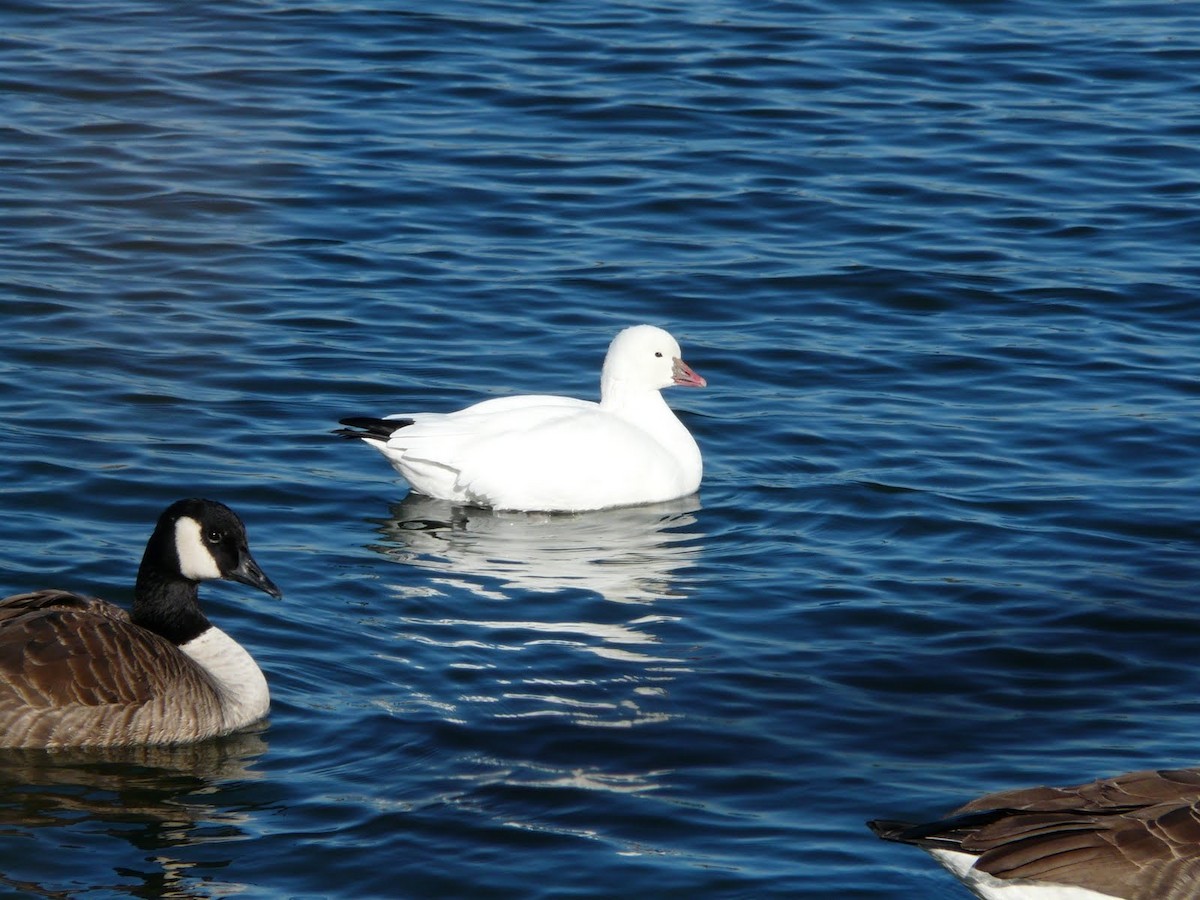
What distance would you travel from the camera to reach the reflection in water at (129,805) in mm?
6879

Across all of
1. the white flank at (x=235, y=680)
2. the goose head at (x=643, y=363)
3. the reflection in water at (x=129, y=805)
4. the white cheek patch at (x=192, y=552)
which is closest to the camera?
the reflection in water at (x=129, y=805)

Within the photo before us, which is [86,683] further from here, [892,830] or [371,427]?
[892,830]

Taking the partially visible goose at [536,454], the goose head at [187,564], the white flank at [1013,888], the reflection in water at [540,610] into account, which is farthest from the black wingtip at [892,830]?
the partially visible goose at [536,454]

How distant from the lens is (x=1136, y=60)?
19797 mm

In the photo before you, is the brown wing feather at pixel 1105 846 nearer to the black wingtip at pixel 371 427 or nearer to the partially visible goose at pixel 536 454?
the partially visible goose at pixel 536 454

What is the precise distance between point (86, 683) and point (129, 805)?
686mm

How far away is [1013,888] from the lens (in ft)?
19.7

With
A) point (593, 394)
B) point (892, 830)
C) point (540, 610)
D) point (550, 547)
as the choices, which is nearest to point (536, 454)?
point (550, 547)

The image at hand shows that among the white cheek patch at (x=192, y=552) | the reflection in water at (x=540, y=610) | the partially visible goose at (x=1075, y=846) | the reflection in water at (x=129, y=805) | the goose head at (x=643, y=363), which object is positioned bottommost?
the reflection in water at (x=129, y=805)

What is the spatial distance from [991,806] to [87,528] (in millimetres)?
5553

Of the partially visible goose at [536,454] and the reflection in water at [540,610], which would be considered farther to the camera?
the partially visible goose at [536,454]

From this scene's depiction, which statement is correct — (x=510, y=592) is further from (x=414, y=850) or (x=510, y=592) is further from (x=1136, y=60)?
(x=1136, y=60)

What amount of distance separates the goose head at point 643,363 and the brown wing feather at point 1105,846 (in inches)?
238

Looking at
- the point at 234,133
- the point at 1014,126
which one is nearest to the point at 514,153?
the point at 234,133
